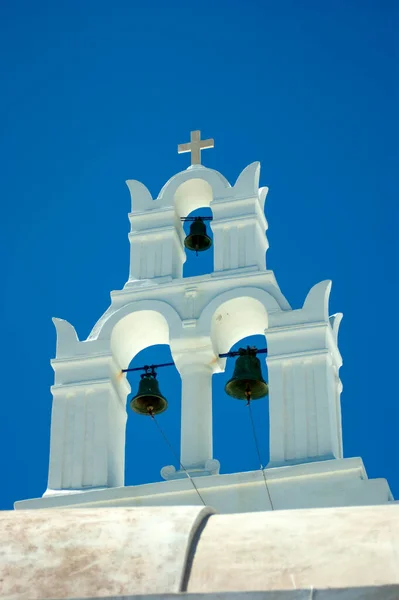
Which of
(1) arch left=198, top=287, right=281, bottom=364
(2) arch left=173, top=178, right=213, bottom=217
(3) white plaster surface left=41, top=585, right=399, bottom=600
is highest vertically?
(2) arch left=173, top=178, right=213, bottom=217

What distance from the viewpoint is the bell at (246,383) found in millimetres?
18516

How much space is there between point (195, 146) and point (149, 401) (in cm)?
423

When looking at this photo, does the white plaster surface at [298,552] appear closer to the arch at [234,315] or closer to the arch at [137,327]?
the arch at [234,315]

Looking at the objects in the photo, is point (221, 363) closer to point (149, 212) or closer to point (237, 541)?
point (149, 212)

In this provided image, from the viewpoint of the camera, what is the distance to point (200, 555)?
38.2 feet

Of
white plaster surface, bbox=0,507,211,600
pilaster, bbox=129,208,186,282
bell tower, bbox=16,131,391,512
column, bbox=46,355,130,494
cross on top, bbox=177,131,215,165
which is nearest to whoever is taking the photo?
white plaster surface, bbox=0,507,211,600

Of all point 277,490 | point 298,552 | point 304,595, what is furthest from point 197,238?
point 304,595

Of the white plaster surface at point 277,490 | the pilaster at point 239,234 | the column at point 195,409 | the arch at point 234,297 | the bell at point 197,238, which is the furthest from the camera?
the bell at point 197,238

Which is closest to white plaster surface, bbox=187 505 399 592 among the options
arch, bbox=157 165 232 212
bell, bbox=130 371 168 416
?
bell, bbox=130 371 168 416

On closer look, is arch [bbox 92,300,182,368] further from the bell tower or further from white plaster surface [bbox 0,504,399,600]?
white plaster surface [bbox 0,504,399,600]

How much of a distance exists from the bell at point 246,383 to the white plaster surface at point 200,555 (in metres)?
5.78

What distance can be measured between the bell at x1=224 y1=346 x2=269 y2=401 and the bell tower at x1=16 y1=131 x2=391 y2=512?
2 centimetres

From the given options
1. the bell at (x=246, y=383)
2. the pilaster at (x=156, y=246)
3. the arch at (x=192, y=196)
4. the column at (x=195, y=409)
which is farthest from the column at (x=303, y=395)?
the arch at (x=192, y=196)

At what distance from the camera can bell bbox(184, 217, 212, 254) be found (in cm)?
2094
